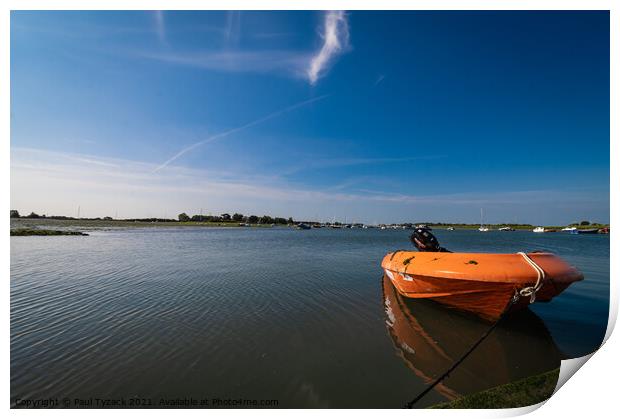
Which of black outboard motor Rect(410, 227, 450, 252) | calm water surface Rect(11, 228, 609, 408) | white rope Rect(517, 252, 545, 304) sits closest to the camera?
calm water surface Rect(11, 228, 609, 408)

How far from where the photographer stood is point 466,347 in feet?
18.4

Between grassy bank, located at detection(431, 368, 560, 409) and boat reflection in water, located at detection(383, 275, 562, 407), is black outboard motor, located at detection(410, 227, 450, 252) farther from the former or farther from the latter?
grassy bank, located at detection(431, 368, 560, 409)

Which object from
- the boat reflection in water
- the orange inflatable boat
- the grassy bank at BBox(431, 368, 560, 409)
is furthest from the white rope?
the grassy bank at BBox(431, 368, 560, 409)

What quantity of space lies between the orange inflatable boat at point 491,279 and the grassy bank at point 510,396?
6.66 ft

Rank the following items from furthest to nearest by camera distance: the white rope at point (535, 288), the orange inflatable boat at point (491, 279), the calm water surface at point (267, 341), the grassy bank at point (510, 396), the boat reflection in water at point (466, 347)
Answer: the orange inflatable boat at point (491, 279) → the white rope at point (535, 288) → the boat reflection in water at point (466, 347) → the calm water surface at point (267, 341) → the grassy bank at point (510, 396)

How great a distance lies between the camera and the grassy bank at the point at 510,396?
3.65m

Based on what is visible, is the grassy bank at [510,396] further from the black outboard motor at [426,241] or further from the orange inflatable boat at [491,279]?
the black outboard motor at [426,241]

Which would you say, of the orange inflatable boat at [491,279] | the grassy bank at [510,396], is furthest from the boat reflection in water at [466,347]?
the orange inflatable boat at [491,279]

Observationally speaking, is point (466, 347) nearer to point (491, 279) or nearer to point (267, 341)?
point (491, 279)

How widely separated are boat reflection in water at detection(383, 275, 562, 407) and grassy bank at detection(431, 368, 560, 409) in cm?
35

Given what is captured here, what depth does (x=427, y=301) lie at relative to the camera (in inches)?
332

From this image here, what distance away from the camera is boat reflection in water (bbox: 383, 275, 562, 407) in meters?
4.46
